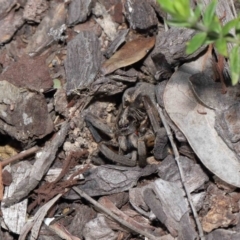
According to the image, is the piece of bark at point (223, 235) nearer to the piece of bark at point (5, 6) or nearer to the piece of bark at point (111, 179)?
the piece of bark at point (111, 179)

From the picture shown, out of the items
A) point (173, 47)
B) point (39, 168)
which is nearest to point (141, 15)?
point (173, 47)

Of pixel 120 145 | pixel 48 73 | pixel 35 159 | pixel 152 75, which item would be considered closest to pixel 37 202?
pixel 35 159

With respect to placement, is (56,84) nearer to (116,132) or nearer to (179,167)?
(116,132)

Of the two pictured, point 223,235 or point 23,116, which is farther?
point 23,116

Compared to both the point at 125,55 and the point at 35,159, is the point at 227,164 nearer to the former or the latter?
the point at 125,55

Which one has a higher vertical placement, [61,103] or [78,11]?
[78,11]

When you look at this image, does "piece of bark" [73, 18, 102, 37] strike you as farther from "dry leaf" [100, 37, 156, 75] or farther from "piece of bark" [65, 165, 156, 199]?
"piece of bark" [65, 165, 156, 199]

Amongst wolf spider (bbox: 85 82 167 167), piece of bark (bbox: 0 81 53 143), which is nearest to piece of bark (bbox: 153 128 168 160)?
wolf spider (bbox: 85 82 167 167)
